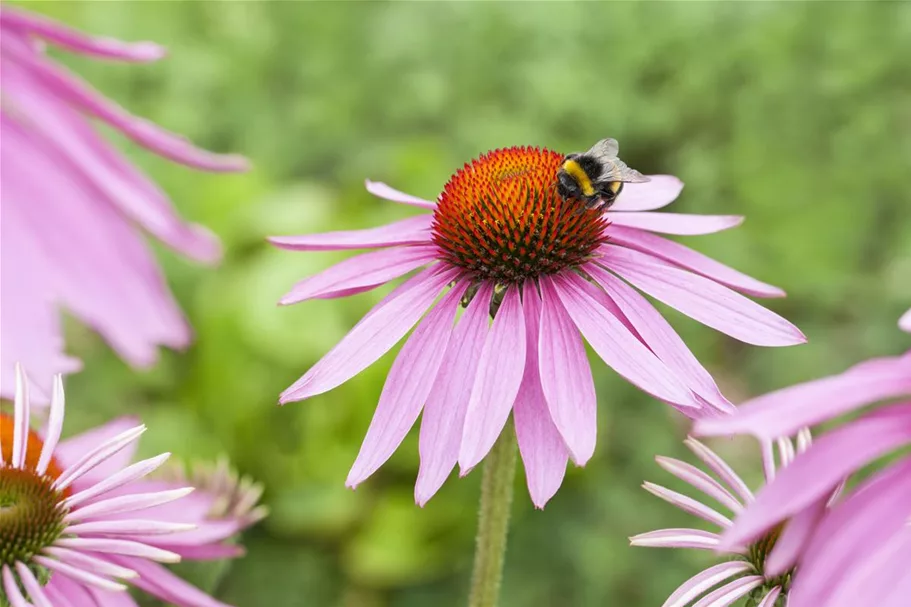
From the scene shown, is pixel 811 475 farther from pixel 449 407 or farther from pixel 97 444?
pixel 97 444

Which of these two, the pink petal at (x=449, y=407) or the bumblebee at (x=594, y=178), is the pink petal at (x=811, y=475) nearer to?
the pink petal at (x=449, y=407)

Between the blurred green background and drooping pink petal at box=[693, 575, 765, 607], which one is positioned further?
the blurred green background

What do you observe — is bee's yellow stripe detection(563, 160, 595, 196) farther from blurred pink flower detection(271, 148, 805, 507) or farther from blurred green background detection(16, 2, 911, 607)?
blurred green background detection(16, 2, 911, 607)

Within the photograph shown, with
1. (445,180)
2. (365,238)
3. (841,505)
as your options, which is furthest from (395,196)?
(445,180)

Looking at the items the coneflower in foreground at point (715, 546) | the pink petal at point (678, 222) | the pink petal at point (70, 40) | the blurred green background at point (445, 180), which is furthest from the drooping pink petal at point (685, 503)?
the blurred green background at point (445, 180)

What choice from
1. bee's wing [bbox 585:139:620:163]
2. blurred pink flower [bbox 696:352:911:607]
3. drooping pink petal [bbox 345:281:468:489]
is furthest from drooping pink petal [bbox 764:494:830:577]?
bee's wing [bbox 585:139:620:163]

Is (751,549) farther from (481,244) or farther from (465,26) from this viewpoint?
(465,26)
